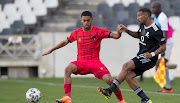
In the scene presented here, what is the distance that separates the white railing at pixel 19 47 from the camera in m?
15.3

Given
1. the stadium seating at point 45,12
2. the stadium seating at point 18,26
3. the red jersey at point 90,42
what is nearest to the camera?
the red jersey at point 90,42

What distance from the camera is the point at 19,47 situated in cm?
1588

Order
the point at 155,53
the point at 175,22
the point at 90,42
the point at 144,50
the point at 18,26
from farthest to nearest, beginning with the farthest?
the point at 175,22 → the point at 18,26 → the point at 90,42 → the point at 144,50 → the point at 155,53

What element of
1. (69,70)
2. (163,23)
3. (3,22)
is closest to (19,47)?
(3,22)

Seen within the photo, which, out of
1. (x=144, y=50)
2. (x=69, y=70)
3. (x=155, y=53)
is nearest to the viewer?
(x=155, y=53)

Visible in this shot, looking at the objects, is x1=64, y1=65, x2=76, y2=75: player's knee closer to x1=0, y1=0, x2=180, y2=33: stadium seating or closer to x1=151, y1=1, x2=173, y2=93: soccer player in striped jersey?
x1=151, y1=1, x2=173, y2=93: soccer player in striped jersey

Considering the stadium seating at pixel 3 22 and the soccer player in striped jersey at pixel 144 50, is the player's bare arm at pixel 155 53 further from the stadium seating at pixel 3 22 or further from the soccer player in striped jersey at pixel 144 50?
the stadium seating at pixel 3 22

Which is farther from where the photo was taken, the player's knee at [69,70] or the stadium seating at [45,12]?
the stadium seating at [45,12]

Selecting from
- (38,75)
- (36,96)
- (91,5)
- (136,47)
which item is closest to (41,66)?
(38,75)

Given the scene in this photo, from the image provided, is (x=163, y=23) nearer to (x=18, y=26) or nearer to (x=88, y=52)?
(x=88, y=52)

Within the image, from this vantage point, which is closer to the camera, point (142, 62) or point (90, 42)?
point (142, 62)

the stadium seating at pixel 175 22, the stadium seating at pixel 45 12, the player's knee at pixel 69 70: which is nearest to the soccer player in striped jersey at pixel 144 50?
the player's knee at pixel 69 70

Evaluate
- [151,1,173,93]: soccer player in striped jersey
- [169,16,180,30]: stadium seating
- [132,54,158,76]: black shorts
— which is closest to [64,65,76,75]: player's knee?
[132,54,158,76]: black shorts

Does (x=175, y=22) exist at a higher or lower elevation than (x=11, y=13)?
lower
